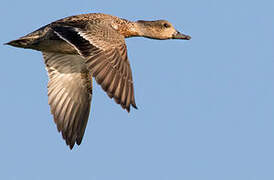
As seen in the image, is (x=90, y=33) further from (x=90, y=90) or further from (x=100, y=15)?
(x=90, y=90)

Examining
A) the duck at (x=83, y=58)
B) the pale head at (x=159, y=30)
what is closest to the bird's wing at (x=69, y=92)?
the duck at (x=83, y=58)

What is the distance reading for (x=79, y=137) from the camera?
1247 cm

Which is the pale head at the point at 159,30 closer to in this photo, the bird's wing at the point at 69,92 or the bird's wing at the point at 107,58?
the bird's wing at the point at 69,92

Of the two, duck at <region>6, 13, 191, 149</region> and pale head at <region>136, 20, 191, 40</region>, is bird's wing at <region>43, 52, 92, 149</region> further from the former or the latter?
pale head at <region>136, 20, 191, 40</region>

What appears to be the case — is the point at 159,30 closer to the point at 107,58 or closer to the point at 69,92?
the point at 69,92

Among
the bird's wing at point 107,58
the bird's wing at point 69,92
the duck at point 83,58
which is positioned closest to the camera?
the bird's wing at point 107,58

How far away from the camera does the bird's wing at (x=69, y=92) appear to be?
12648 mm

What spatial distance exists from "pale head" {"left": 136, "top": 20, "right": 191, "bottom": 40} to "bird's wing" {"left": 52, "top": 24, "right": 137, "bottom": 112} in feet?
7.78

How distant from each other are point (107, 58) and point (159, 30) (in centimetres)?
353

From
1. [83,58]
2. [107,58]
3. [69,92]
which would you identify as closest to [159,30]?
[83,58]

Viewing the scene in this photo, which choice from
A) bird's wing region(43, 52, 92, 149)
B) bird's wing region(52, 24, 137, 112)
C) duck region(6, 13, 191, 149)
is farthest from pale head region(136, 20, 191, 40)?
bird's wing region(52, 24, 137, 112)

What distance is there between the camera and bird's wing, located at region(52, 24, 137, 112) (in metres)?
9.14

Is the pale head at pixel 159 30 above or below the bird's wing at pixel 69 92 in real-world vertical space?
above

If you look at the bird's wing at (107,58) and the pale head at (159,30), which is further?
the pale head at (159,30)
